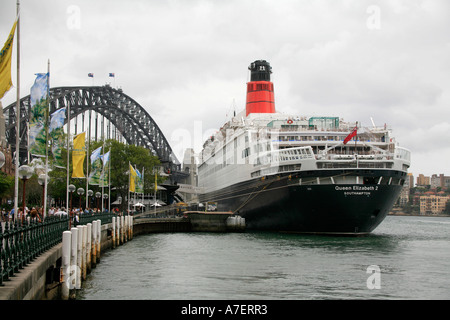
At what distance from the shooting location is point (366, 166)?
5888 centimetres

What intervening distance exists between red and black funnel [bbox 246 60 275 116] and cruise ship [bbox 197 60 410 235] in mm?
14938

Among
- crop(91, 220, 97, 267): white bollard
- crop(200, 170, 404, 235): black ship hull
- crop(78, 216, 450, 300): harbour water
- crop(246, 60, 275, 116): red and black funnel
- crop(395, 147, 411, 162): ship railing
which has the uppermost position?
crop(246, 60, 275, 116): red and black funnel

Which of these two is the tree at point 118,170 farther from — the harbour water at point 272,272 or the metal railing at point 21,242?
the metal railing at point 21,242

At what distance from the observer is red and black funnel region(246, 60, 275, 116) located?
9381 centimetres

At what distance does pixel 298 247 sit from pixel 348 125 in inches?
982

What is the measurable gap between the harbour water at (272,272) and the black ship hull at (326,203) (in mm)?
4912

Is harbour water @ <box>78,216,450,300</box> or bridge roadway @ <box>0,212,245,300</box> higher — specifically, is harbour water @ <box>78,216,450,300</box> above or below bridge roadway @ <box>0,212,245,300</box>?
below

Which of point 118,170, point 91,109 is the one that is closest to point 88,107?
point 91,109

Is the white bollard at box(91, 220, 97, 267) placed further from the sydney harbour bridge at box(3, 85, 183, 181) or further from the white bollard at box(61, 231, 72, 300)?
the sydney harbour bridge at box(3, 85, 183, 181)

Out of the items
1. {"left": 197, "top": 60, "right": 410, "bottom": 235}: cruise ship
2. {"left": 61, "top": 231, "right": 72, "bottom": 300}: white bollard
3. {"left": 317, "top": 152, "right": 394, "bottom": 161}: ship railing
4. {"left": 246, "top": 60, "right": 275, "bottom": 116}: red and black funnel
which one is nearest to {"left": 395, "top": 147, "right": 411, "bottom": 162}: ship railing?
{"left": 197, "top": 60, "right": 410, "bottom": 235}: cruise ship

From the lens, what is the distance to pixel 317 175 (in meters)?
58.4

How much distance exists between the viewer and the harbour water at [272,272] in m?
27.9

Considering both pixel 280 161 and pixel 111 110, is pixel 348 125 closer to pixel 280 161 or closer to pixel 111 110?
pixel 280 161
